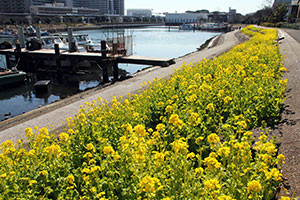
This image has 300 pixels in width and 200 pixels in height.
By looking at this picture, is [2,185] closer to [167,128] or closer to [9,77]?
[167,128]

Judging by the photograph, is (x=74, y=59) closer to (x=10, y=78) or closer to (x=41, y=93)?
(x=10, y=78)

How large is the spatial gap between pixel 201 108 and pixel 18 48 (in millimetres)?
26057

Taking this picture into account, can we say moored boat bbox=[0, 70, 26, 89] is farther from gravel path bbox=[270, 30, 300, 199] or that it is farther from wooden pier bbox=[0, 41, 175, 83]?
gravel path bbox=[270, 30, 300, 199]

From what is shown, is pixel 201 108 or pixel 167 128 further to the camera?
pixel 201 108

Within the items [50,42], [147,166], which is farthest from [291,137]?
[50,42]

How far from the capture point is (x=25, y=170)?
381 centimetres

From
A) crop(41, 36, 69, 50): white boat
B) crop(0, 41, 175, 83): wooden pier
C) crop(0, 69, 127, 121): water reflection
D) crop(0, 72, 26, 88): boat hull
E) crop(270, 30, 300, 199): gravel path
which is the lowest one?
crop(0, 69, 127, 121): water reflection

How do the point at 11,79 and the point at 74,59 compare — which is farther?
the point at 74,59

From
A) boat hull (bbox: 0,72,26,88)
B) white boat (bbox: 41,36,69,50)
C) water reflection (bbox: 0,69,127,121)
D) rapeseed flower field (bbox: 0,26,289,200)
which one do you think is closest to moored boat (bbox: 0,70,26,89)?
boat hull (bbox: 0,72,26,88)

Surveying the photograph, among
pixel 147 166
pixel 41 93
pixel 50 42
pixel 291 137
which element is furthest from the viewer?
pixel 50 42

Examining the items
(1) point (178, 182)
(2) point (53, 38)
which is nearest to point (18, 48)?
(2) point (53, 38)

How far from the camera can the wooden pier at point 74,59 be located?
20325mm

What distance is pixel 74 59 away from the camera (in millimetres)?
24172

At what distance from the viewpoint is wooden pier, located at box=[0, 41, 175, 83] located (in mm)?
20325
